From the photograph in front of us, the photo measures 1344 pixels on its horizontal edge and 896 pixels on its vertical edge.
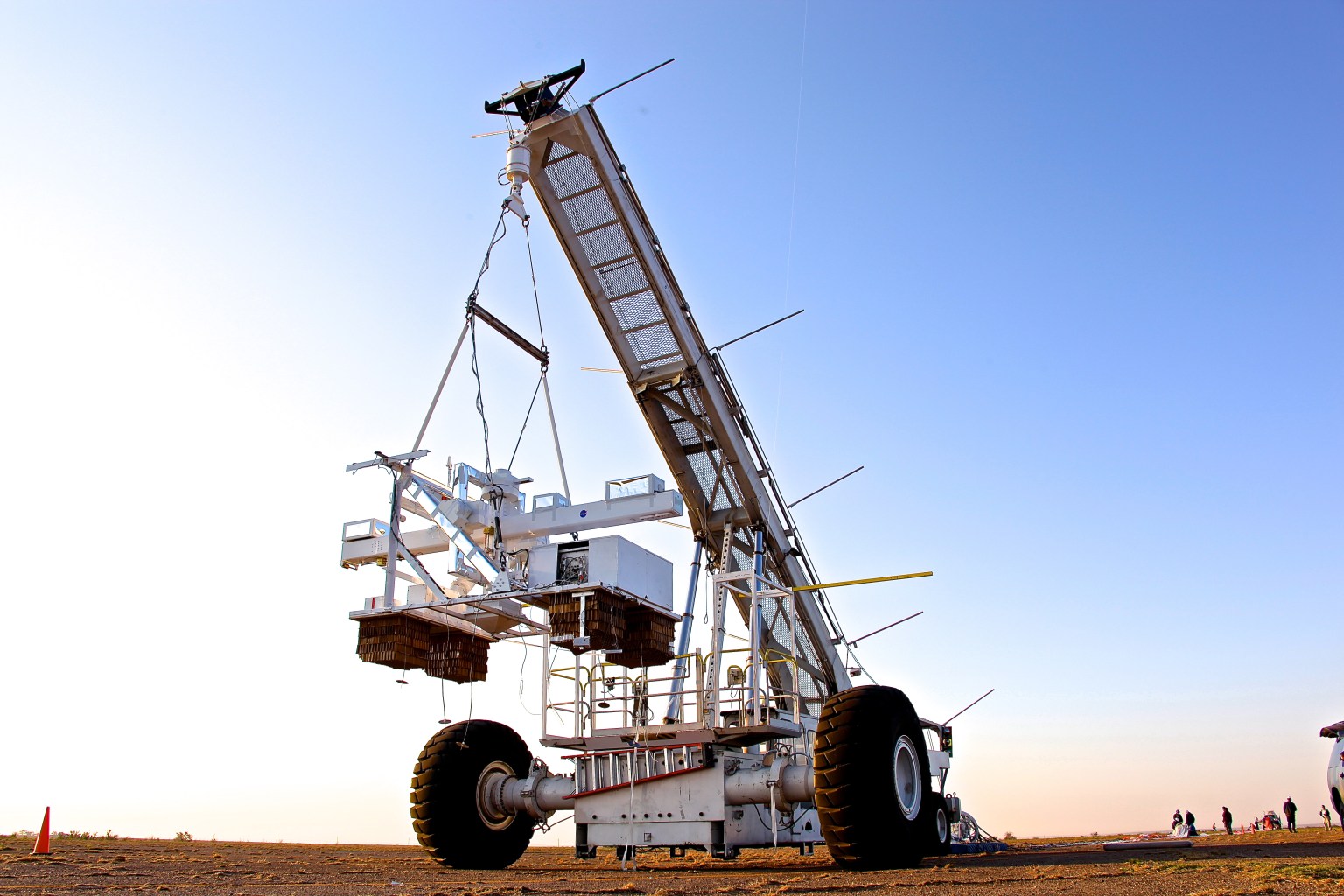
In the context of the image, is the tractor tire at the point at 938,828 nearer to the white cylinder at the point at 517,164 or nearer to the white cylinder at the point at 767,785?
the white cylinder at the point at 767,785

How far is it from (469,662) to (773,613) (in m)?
5.32

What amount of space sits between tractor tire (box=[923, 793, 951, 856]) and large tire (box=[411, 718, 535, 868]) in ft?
18.7

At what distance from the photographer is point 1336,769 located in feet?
53.2

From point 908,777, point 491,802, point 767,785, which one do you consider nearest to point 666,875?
point 767,785

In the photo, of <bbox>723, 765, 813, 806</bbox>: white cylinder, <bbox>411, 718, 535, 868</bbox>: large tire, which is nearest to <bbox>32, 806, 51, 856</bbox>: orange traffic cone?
<bbox>411, 718, 535, 868</bbox>: large tire

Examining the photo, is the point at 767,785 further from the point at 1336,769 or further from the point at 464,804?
the point at 1336,769

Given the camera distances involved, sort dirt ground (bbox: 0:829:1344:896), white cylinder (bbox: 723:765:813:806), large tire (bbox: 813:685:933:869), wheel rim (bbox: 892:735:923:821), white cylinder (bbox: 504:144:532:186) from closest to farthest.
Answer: dirt ground (bbox: 0:829:1344:896), large tire (bbox: 813:685:933:869), wheel rim (bbox: 892:735:923:821), white cylinder (bbox: 723:765:813:806), white cylinder (bbox: 504:144:532:186)

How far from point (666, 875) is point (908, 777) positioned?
314 cm

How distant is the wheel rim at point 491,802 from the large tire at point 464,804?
0.01 meters

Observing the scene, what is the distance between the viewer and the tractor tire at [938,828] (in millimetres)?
14118

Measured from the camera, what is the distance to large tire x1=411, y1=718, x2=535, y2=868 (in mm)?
13750

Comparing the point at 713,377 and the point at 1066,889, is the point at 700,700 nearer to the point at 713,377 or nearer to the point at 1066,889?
the point at 713,377

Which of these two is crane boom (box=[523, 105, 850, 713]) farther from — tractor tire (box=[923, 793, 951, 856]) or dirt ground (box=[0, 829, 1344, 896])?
dirt ground (box=[0, 829, 1344, 896])

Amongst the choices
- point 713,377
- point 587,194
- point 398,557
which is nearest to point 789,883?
point 398,557
